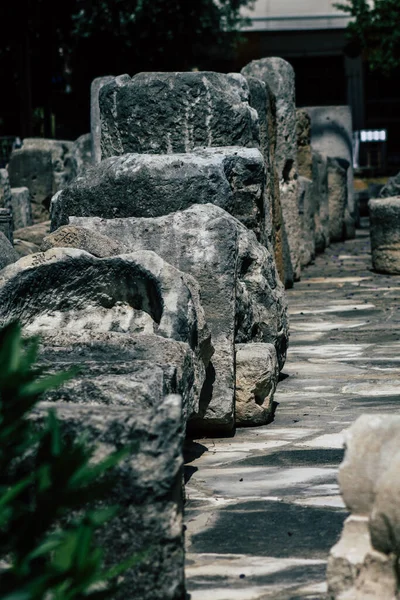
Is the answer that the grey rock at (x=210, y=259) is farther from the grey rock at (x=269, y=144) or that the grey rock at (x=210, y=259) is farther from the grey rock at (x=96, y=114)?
the grey rock at (x=96, y=114)

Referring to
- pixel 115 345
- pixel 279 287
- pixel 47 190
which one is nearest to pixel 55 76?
pixel 47 190

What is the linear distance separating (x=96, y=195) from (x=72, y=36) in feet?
73.0

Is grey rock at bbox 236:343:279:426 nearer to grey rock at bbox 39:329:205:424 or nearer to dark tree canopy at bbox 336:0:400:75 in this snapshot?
grey rock at bbox 39:329:205:424

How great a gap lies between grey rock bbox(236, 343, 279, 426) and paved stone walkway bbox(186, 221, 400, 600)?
9 cm

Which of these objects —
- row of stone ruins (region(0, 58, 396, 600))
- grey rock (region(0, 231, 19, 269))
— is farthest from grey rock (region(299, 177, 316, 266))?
grey rock (region(0, 231, 19, 269))

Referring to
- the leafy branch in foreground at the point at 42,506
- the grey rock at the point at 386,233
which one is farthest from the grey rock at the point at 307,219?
the leafy branch in foreground at the point at 42,506

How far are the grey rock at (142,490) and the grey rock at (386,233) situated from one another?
9996 millimetres

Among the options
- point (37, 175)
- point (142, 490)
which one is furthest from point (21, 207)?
point (142, 490)

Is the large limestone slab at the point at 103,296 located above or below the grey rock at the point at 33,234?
Answer: above

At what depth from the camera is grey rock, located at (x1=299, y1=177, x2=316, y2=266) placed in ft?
44.8

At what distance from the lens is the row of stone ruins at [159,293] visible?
10.8ft

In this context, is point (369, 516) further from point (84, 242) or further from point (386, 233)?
point (386, 233)

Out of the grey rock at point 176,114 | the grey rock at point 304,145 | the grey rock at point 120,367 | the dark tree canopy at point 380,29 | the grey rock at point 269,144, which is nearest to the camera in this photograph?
the grey rock at point 120,367

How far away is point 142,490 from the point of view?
3.25 m
